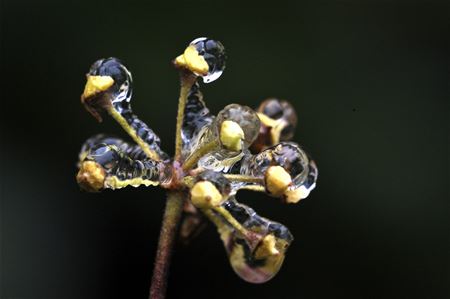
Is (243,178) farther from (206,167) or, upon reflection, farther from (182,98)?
(182,98)

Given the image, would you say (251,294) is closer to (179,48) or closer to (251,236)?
(179,48)

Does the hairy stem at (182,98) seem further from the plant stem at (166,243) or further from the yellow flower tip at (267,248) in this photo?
the yellow flower tip at (267,248)

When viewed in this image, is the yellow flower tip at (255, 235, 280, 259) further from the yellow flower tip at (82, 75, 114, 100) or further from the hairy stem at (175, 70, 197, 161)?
the yellow flower tip at (82, 75, 114, 100)

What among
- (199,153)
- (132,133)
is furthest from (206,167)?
(132,133)

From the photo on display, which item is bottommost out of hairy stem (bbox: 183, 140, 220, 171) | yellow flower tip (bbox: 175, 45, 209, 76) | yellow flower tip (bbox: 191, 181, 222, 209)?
yellow flower tip (bbox: 191, 181, 222, 209)

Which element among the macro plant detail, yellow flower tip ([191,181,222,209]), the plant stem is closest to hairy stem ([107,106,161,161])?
the macro plant detail

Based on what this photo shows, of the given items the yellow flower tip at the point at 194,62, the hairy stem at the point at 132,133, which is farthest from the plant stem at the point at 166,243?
the yellow flower tip at the point at 194,62

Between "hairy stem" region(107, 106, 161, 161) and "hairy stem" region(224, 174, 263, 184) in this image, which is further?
"hairy stem" region(107, 106, 161, 161)
